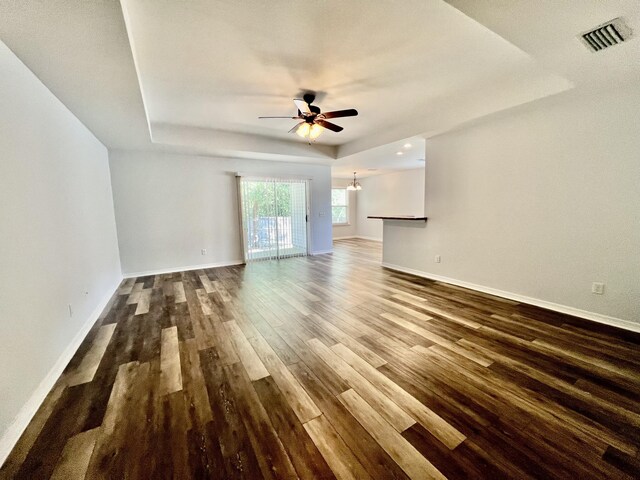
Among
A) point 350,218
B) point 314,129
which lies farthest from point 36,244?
point 350,218

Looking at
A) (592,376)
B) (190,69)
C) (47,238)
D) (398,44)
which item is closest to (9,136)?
(47,238)

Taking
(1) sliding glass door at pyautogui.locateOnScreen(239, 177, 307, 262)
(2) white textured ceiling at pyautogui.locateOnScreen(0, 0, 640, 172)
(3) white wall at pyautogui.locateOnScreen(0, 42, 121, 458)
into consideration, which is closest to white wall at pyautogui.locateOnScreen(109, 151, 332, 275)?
(1) sliding glass door at pyautogui.locateOnScreen(239, 177, 307, 262)

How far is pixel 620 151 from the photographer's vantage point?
2.64 m

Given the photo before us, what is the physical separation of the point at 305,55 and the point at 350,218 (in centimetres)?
847

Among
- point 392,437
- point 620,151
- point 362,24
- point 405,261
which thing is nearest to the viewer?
point 392,437

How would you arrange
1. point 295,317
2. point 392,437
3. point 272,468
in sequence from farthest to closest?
point 295,317 → point 392,437 → point 272,468

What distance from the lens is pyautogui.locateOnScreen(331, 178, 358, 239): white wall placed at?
10.4 m

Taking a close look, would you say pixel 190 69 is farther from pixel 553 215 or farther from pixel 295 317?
pixel 553 215

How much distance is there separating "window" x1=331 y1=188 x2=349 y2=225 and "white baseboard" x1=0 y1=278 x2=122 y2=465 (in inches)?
337

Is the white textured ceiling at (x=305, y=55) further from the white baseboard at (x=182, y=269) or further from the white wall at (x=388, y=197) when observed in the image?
the white wall at (x=388, y=197)

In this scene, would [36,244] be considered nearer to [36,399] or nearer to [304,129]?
[36,399]

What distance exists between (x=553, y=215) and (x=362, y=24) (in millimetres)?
3103

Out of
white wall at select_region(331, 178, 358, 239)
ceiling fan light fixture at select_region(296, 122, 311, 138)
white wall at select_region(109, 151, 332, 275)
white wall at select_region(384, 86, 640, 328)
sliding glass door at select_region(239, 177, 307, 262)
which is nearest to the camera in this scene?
white wall at select_region(384, 86, 640, 328)

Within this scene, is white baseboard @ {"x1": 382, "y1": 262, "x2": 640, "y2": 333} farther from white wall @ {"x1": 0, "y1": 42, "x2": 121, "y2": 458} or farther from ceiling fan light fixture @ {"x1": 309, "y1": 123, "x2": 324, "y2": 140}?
white wall @ {"x1": 0, "y1": 42, "x2": 121, "y2": 458}
